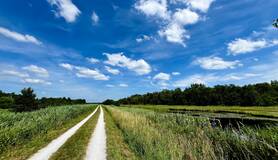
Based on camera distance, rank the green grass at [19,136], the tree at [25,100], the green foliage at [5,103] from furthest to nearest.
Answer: the green foliage at [5,103] < the tree at [25,100] < the green grass at [19,136]

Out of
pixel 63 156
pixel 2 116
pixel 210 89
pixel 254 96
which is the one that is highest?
pixel 210 89

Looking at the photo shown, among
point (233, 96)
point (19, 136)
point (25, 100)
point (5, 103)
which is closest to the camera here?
point (19, 136)

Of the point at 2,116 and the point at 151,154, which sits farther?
the point at 2,116

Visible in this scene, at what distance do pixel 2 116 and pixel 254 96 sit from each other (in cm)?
7469

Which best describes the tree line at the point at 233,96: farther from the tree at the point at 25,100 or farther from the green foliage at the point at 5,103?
the green foliage at the point at 5,103

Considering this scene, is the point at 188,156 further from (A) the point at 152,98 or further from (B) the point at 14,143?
(A) the point at 152,98

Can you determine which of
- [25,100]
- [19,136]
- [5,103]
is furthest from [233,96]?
[5,103]

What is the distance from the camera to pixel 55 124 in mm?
18109

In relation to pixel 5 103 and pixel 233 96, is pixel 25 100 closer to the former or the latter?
pixel 5 103

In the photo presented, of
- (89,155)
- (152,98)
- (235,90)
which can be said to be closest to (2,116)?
(89,155)

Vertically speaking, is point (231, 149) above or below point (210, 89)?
below

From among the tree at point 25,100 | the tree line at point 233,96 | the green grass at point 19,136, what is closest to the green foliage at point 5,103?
the tree at point 25,100

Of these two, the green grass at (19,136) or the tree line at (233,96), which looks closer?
the green grass at (19,136)

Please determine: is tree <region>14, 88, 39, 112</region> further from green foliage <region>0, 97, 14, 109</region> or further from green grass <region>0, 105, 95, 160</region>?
green grass <region>0, 105, 95, 160</region>
